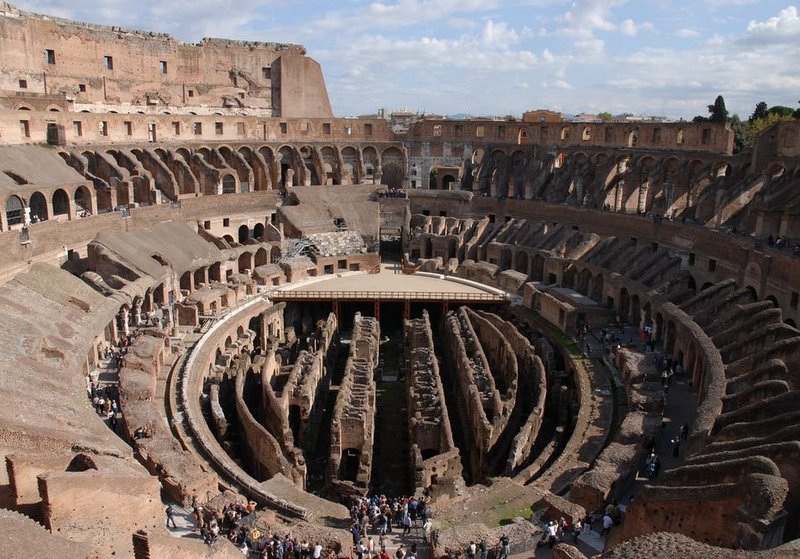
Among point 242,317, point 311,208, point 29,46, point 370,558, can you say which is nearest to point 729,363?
point 370,558

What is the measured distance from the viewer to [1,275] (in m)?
26.6

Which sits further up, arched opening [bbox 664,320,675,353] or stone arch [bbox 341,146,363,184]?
stone arch [bbox 341,146,363,184]

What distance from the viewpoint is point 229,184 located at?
47.3m

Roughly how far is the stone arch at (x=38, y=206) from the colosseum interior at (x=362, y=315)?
0.56 ft

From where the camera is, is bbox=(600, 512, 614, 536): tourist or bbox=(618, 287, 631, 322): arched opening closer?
bbox=(600, 512, 614, 536): tourist

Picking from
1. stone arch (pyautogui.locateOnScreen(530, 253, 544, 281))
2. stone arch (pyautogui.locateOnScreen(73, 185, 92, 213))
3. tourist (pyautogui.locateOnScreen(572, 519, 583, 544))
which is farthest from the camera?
stone arch (pyautogui.locateOnScreen(530, 253, 544, 281))

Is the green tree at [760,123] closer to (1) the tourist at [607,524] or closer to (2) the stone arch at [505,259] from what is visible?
(2) the stone arch at [505,259]

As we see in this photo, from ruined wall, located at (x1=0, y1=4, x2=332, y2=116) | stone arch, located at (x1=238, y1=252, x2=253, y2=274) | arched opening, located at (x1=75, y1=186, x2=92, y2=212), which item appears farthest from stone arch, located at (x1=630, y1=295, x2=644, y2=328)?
ruined wall, located at (x1=0, y1=4, x2=332, y2=116)

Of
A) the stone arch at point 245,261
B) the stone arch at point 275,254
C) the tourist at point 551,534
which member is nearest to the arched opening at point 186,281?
the stone arch at point 245,261

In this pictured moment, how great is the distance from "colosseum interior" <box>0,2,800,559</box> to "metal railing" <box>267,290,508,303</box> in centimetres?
19

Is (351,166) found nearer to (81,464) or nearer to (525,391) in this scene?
(525,391)

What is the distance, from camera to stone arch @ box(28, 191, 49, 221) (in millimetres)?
33500

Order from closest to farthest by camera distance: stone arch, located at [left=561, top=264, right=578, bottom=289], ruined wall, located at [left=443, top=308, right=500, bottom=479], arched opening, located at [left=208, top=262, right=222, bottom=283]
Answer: ruined wall, located at [left=443, top=308, right=500, bottom=479] < stone arch, located at [left=561, top=264, right=578, bottom=289] < arched opening, located at [left=208, top=262, right=222, bottom=283]

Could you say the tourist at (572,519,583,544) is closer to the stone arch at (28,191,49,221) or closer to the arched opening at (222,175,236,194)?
the stone arch at (28,191,49,221)
